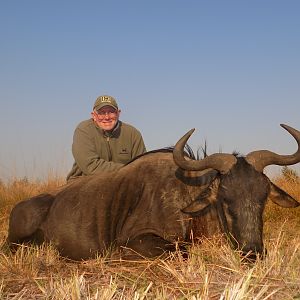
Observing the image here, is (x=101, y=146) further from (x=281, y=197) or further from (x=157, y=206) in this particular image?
(x=281, y=197)

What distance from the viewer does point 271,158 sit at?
5629mm

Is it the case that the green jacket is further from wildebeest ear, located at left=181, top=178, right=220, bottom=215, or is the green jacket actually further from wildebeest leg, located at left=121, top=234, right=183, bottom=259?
wildebeest ear, located at left=181, top=178, right=220, bottom=215

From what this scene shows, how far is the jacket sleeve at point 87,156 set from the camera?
7.03 meters

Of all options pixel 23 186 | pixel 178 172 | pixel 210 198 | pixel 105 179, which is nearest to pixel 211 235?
pixel 210 198

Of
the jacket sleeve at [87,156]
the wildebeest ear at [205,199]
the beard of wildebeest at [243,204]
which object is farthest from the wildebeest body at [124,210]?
the beard of wildebeest at [243,204]

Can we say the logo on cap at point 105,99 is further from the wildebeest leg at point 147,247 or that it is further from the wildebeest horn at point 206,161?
the wildebeest leg at point 147,247

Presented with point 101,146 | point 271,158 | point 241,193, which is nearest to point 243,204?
point 241,193

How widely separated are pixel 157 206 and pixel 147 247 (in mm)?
554

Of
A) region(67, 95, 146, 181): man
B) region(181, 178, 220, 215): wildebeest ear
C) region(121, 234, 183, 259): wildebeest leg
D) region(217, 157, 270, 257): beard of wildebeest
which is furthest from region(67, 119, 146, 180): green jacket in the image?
region(217, 157, 270, 257): beard of wildebeest

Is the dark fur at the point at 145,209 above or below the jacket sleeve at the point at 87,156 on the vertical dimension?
below

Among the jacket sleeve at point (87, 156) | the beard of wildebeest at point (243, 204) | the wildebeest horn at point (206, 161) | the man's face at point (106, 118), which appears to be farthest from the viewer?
the man's face at point (106, 118)

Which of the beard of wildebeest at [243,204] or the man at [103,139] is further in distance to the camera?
the man at [103,139]

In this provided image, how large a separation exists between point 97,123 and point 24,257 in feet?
10.5

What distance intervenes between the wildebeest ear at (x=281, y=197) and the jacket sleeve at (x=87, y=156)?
82.8 inches
